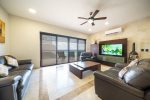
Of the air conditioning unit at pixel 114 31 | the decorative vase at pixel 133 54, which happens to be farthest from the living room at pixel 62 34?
the decorative vase at pixel 133 54

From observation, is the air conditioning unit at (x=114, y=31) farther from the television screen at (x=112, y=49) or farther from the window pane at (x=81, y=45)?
the window pane at (x=81, y=45)

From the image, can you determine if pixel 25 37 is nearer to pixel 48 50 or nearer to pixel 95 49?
pixel 48 50

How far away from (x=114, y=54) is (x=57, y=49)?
3826mm

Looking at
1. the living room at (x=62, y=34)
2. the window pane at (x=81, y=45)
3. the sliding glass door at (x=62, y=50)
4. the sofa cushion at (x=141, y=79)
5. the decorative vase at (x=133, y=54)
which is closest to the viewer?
the sofa cushion at (x=141, y=79)

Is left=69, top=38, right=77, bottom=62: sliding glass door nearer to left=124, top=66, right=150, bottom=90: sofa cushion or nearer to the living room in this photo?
the living room

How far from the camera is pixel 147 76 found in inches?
39.9

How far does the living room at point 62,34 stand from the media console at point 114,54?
6cm

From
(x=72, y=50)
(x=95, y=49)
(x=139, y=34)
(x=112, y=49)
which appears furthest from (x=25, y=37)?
(x=139, y=34)

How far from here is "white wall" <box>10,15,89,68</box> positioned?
3689 mm

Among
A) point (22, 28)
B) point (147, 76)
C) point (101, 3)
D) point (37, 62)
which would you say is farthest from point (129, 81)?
point (22, 28)

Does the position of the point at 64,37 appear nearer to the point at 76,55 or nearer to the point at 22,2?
the point at 76,55

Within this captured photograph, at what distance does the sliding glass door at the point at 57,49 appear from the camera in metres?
4.80

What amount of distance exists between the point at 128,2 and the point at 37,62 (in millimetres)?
4885

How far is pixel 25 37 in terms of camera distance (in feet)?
A: 13.0
